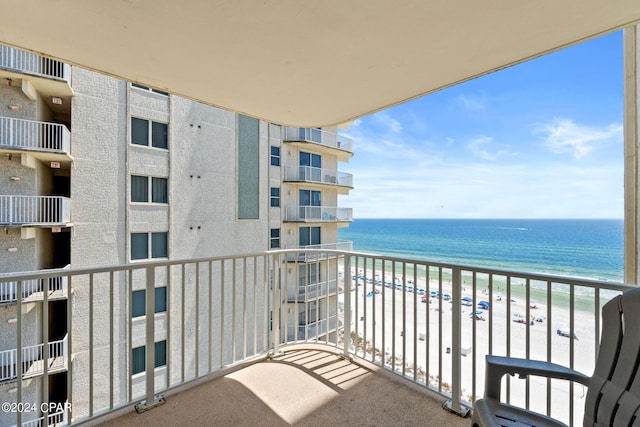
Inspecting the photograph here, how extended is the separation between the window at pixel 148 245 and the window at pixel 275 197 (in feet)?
12.1

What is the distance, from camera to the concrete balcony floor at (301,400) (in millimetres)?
1703

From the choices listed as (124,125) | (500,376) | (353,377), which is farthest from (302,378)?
(124,125)

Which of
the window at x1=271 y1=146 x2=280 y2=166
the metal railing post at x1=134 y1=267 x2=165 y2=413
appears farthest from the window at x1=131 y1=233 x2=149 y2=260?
the metal railing post at x1=134 y1=267 x2=165 y2=413

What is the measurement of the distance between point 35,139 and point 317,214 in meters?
8.11

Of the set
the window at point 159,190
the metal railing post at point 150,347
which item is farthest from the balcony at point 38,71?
the metal railing post at point 150,347

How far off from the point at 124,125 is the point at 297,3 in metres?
7.73

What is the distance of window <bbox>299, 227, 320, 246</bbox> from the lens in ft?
37.1

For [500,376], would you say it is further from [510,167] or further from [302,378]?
[510,167]

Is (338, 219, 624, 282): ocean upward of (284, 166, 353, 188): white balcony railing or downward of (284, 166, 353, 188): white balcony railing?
downward

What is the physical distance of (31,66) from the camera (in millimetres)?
5734

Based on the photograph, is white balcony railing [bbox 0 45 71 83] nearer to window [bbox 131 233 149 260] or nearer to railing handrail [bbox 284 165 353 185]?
window [bbox 131 233 149 260]

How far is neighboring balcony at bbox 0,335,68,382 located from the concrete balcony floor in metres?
5.62

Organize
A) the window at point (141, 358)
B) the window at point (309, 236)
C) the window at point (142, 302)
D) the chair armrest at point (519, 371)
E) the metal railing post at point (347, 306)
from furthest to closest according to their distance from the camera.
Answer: the window at point (309, 236) < the window at point (141, 358) < the window at point (142, 302) < the metal railing post at point (347, 306) < the chair armrest at point (519, 371)

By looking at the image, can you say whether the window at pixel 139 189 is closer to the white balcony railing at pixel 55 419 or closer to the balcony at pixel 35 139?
the balcony at pixel 35 139
